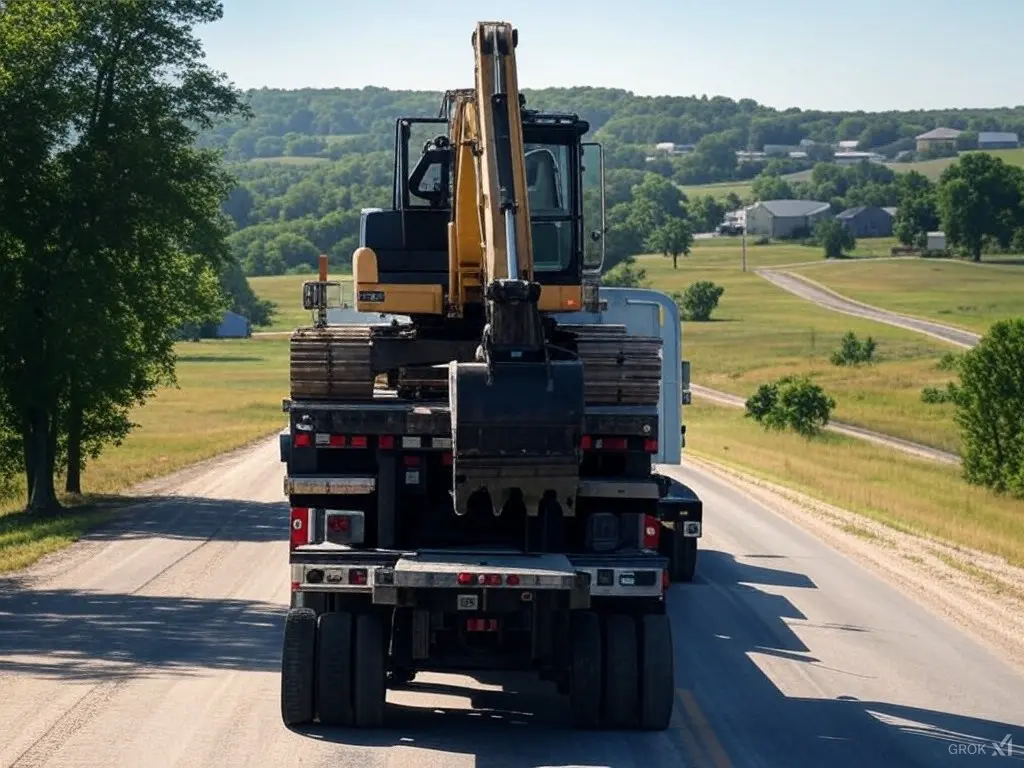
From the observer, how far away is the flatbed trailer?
11.9 metres

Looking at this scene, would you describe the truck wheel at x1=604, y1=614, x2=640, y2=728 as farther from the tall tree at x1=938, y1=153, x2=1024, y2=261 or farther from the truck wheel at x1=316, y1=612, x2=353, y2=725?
the tall tree at x1=938, y1=153, x2=1024, y2=261

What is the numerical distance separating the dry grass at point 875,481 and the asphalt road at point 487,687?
8.75 meters

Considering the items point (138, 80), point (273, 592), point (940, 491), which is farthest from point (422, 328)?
point (940, 491)

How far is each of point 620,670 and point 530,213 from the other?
4660 mm

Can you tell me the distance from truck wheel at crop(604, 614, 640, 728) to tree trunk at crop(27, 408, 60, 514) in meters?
22.1

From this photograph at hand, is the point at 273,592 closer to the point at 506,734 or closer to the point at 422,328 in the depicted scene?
the point at 422,328

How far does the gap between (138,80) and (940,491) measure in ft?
77.6

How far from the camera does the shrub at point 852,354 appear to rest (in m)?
95.4

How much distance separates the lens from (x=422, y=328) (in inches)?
559

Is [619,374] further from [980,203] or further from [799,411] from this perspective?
[980,203]

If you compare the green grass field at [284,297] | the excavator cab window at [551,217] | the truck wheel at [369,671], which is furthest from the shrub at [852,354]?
the truck wheel at [369,671]

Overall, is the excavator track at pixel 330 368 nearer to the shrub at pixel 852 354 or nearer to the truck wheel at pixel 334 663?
the truck wheel at pixel 334 663

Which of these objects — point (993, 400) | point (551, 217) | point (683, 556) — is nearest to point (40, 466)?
point (683, 556)

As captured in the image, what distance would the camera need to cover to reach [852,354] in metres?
95.9
